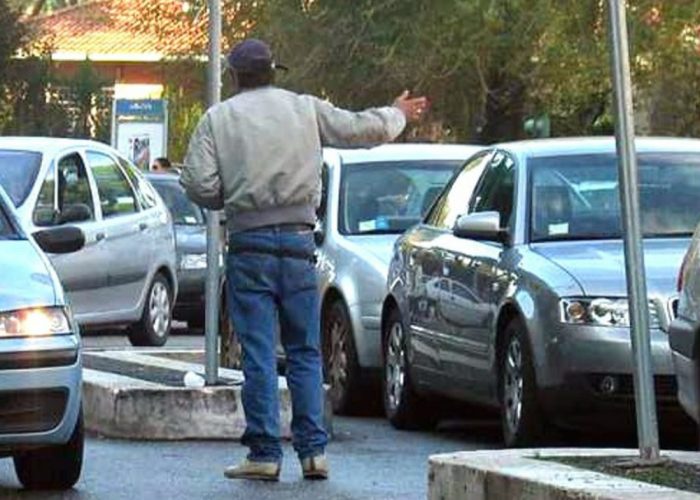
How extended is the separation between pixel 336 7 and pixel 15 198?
859 inches

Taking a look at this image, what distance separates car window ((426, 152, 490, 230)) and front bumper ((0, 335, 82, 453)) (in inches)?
154

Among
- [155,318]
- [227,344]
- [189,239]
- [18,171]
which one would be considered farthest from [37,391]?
[189,239]

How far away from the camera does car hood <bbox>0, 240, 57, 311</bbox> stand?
884 cm

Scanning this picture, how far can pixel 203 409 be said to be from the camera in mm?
11156

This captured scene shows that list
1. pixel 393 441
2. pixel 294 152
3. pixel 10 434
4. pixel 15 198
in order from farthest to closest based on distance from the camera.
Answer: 1. pixel 15 198
2. pixel 393 441
3. pixel 294 152
4. pixel 10 434

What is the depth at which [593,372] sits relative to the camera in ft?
33.8

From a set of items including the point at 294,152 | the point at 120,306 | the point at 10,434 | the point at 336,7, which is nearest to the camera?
the point at 10,434

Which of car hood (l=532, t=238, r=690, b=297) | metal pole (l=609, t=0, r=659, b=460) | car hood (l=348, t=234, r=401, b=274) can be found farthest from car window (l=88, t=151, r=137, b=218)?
metal pole (l=609, t=0, r=659, b=460)

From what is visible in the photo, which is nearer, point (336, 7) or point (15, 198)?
point (15, 198)

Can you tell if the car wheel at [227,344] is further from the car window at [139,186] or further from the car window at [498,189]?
the car window at [498,189]

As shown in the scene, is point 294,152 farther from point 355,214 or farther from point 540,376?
point 355,214

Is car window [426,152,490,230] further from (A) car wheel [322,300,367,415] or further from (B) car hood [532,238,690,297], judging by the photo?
(B) car hood [532,238,690,297]

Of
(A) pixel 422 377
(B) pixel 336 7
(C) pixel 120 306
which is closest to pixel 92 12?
(B) pixel 336 7

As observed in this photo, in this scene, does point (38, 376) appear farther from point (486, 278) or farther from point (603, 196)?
point (603, 196)
